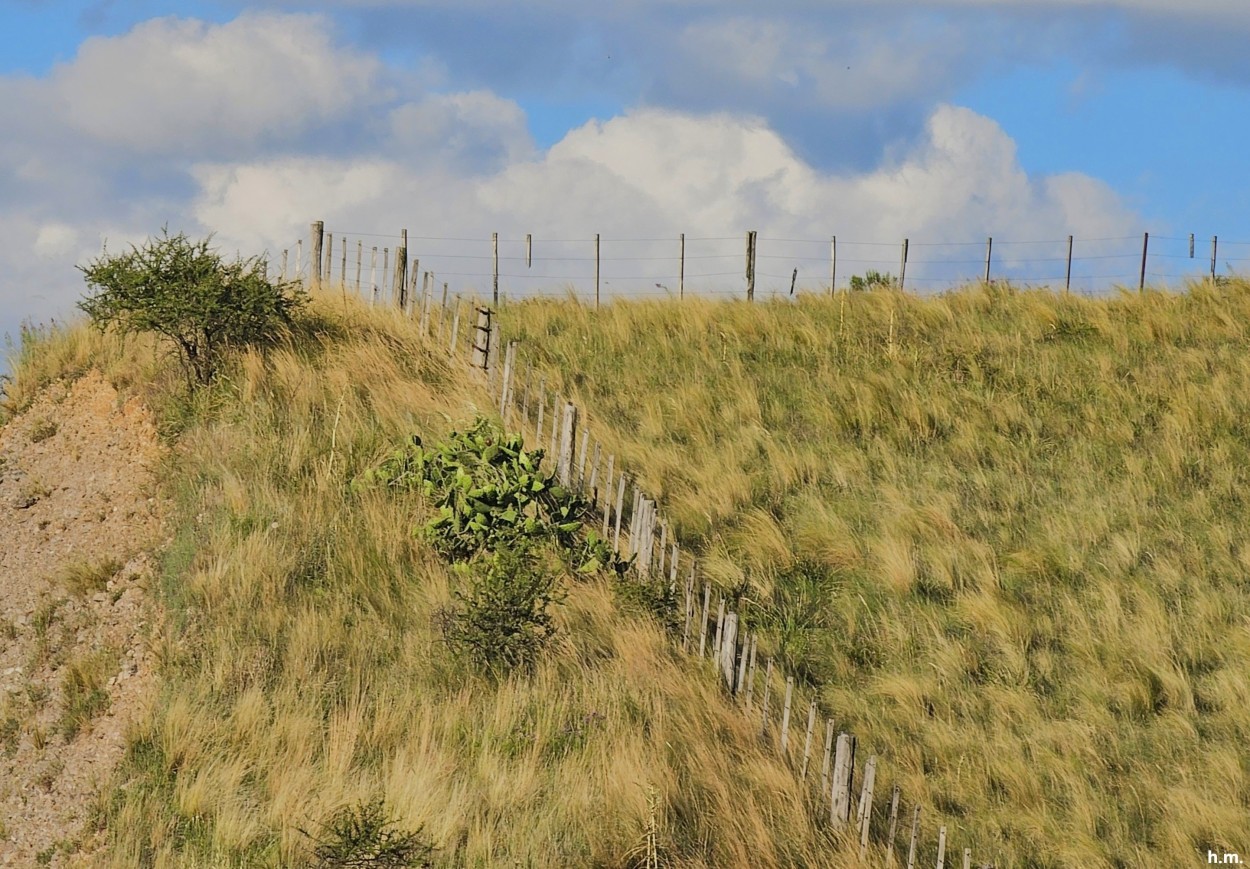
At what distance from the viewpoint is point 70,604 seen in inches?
400

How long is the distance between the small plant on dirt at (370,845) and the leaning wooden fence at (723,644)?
2.13 m

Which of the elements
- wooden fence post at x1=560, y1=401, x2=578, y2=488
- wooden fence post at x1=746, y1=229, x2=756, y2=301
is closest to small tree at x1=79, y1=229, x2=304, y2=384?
wooden fence post at x1=560, y1=401, x2=578, y2=488

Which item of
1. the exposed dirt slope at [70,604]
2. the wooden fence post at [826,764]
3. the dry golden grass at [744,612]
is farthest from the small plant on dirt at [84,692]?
the wooden fence post at [826,764]

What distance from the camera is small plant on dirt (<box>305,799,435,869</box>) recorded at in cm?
637

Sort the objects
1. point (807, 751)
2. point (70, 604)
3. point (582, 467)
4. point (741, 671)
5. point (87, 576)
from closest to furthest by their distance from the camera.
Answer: point (807, 751) → point (741, 671) → point (70, 604) → point (87, 576) → point (582, 467)

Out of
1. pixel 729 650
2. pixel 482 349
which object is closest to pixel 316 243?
pixel 482 349

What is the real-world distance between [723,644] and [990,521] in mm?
4617

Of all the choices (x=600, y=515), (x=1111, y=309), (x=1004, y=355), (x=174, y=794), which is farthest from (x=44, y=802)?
(x=1111, y=309)

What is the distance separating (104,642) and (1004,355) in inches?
478

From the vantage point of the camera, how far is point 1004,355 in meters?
17.3

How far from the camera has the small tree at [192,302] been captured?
43.0ft

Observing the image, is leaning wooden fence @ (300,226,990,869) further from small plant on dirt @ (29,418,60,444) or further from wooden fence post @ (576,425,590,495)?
small plant on dirt @ (29,418,60,444)

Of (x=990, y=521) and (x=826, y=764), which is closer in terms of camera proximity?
(x=826, y=764)

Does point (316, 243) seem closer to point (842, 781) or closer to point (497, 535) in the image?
point (497, 535)
